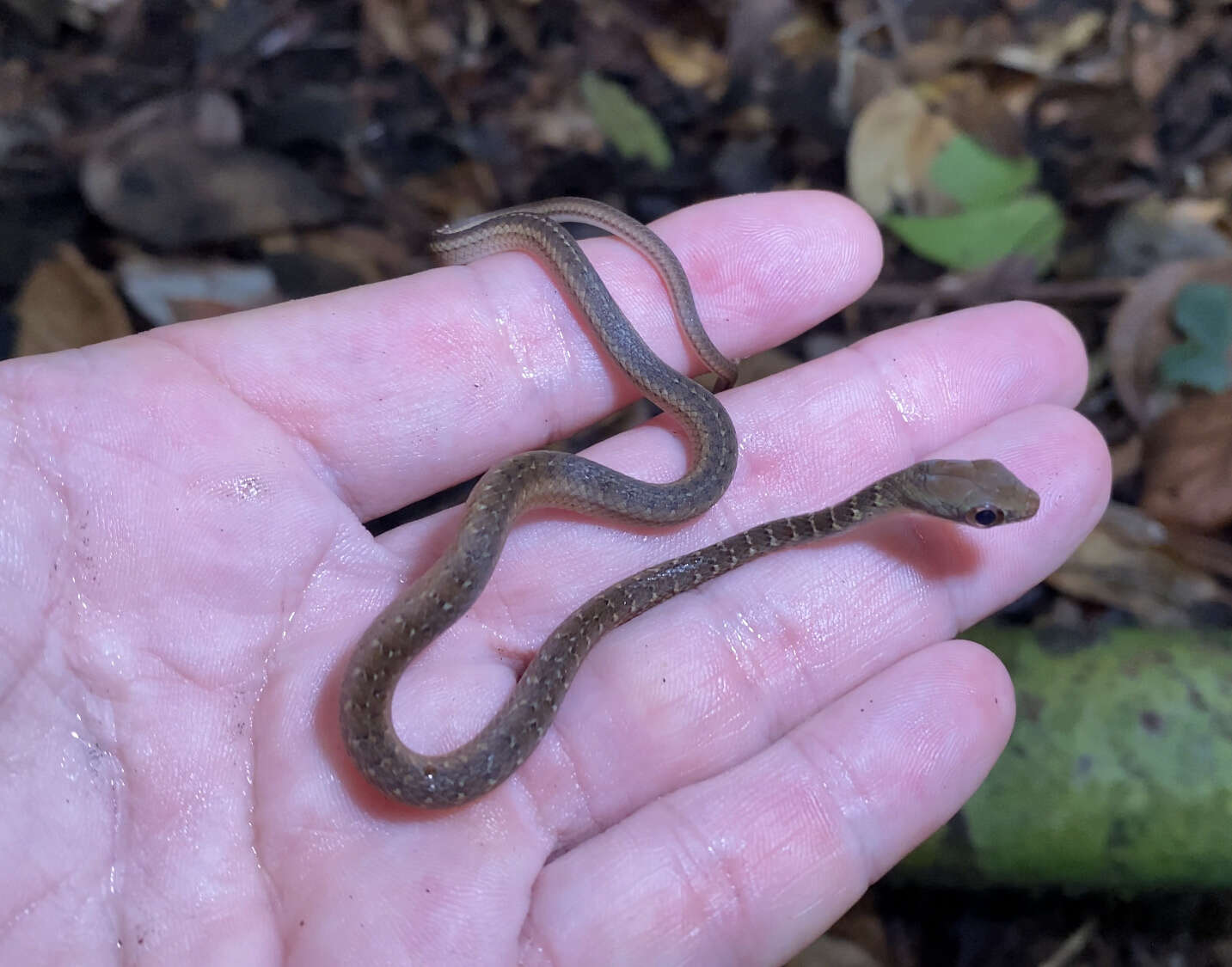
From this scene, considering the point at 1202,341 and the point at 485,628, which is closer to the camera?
the point at 485,628

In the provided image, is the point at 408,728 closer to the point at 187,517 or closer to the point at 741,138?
the point at 187,517

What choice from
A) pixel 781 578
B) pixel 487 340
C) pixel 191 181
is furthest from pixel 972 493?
pixel 191 181

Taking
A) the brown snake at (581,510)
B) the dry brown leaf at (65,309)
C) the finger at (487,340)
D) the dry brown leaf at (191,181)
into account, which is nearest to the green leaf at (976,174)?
the finger at (487,340)

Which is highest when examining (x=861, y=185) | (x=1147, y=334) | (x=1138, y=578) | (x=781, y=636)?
(x=861, y=185)

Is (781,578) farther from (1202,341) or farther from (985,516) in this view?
(1202,341)

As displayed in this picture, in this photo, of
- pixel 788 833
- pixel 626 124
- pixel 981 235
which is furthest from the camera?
pixel 626 124

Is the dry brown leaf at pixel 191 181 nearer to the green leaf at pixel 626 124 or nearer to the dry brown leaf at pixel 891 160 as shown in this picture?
the green leaf at pixel 626 124

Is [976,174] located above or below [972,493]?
above
